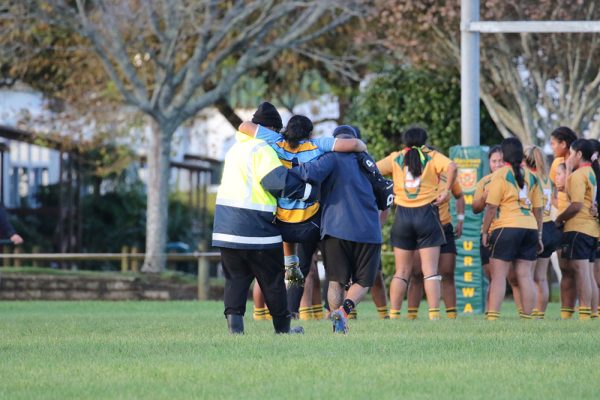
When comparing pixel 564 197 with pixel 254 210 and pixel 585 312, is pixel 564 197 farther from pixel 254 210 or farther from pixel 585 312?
pixel 254 210

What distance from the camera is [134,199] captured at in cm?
3791

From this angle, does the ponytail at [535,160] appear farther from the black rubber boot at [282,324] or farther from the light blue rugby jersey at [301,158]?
the black rubber boot at [282,324]

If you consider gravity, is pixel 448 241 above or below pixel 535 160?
below

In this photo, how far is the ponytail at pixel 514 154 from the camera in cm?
1565

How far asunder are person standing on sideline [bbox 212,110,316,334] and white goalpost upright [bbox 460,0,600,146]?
8328mm

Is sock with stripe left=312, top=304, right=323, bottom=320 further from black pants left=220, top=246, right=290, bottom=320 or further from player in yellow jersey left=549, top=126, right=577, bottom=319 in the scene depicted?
black pants left=220, top=246, right=290, bottom=320

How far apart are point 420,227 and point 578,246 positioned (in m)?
1.96

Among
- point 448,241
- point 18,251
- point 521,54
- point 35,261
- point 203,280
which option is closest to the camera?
point 448,241

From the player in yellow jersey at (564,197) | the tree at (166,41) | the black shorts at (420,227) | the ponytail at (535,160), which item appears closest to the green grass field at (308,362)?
the black shorts at (420,227)

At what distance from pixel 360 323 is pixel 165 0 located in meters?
14.3

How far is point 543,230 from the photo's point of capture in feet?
55.1

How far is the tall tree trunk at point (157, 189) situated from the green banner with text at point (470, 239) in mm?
10428

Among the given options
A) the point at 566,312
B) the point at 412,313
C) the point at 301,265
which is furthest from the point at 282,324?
the point at 566,312

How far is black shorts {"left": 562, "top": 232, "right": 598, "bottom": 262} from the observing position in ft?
53.5
